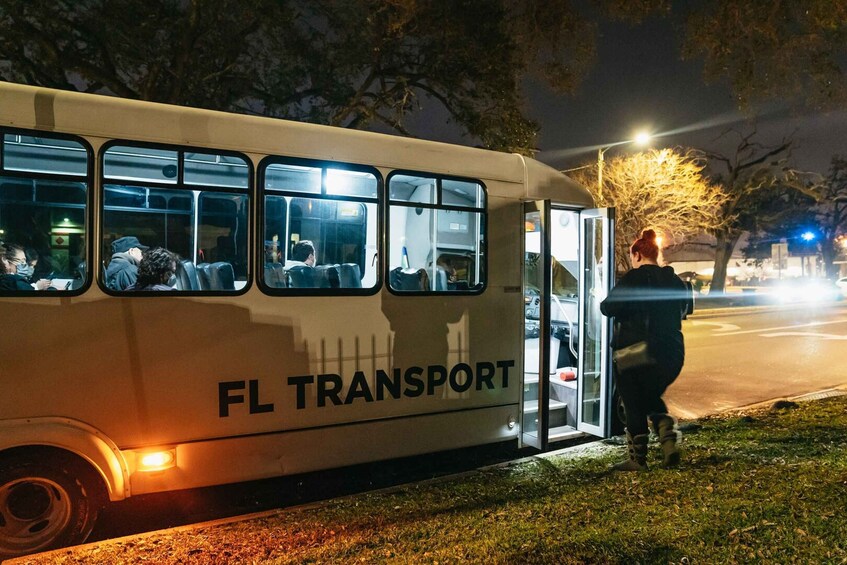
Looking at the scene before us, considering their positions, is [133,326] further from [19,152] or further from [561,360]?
[561,360]

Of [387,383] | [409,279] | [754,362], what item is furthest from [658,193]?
[387,383]

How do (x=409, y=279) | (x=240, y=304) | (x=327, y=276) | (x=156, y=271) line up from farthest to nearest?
(x=409, y=279) → (x=327, y=276) → (x=240, y=304) → (x=156, y=271)

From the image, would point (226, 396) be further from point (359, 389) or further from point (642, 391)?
point (642, 391)

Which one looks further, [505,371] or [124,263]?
[505,371]

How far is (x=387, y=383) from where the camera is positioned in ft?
16.9

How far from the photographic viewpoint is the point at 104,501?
4203mm

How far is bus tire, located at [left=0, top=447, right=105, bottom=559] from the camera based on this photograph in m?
3.92

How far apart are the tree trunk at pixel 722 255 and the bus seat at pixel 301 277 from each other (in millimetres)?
36186

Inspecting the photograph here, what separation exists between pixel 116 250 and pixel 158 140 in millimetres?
811

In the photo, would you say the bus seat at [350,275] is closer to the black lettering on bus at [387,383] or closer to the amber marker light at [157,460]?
the black lettering on bus at [387,383]

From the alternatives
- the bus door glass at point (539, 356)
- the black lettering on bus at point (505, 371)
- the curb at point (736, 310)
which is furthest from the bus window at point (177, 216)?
the curb at point (736, 310)

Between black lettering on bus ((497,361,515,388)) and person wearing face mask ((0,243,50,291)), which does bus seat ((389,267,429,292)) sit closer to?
black lettering on bus ((497,361,515,388))

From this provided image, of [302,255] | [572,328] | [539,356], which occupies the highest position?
[302,255]

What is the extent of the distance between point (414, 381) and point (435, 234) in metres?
1.30
